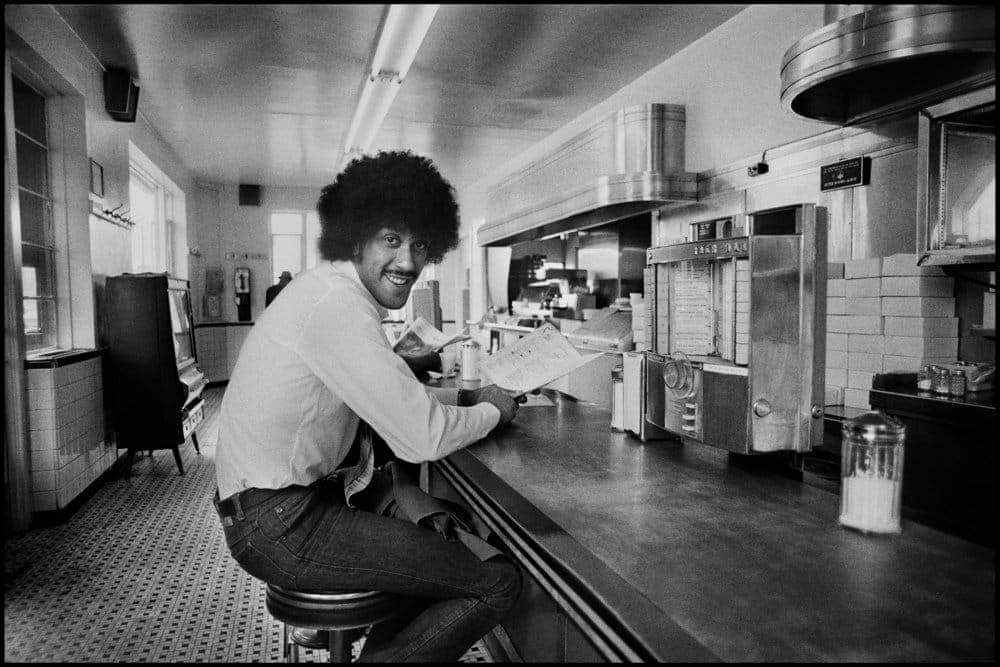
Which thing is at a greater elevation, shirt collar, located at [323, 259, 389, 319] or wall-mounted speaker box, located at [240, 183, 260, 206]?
wall-mounted speaker box, located at [240, 183, 260, 206]

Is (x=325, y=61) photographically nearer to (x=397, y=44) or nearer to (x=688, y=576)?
(x=397, y=44)

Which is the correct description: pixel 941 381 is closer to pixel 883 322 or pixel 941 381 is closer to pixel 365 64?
pixel 883 322

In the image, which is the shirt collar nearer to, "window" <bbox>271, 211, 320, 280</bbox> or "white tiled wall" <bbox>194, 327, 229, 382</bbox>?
"white tiled wall" <bbox>194, 327, 229, 382</bbox>

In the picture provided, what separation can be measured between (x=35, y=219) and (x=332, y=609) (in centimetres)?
455

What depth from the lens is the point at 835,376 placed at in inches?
128

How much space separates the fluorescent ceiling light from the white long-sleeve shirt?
8.95ft

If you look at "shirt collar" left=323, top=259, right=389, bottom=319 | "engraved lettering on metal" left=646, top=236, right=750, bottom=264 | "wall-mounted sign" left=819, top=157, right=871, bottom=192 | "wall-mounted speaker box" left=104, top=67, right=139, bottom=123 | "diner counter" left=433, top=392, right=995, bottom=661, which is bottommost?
"diner counter" left=433, top=392, right=995, bottom=661

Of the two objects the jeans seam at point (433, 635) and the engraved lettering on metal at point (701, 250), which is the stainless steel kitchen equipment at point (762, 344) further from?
the jeans seam at point (433, 635)

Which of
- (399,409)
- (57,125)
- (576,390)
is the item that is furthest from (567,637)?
(57,125)

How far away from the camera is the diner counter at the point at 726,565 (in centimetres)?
93

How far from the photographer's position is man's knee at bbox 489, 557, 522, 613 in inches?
64.6

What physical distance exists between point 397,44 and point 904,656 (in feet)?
15.8

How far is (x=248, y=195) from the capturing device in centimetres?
1191

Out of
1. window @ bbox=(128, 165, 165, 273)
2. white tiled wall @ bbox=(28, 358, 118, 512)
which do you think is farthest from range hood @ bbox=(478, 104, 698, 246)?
window @ bbox=(128, 165, 165, 273)
